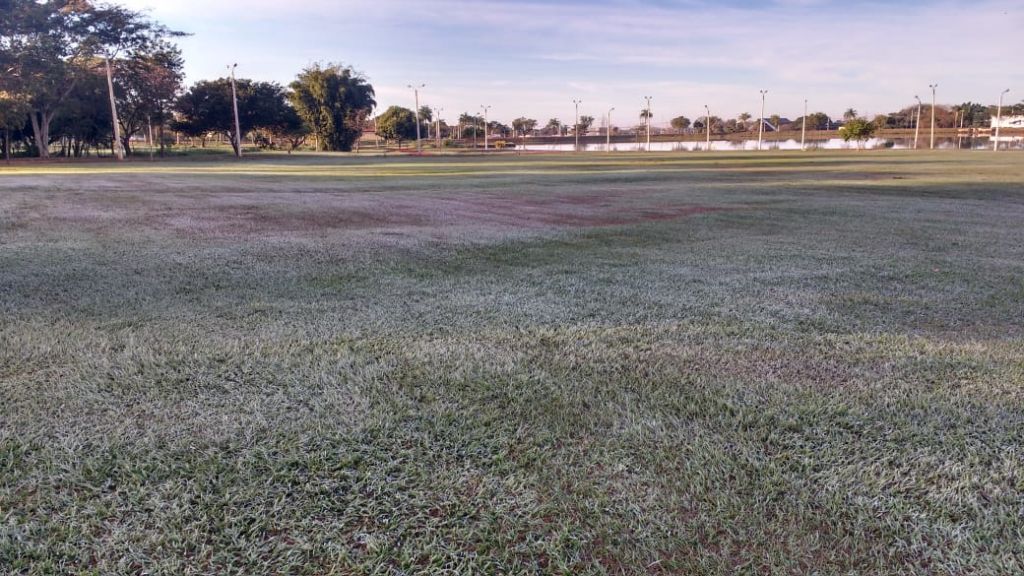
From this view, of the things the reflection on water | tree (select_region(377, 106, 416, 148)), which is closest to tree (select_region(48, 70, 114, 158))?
tree (select_region(377, 106, 416, 148))

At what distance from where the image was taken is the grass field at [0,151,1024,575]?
1.71 metres

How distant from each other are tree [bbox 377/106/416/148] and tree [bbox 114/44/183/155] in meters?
38.6

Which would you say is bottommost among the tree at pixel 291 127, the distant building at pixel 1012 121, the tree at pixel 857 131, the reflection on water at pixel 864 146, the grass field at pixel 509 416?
the grass field at pixel 509 416

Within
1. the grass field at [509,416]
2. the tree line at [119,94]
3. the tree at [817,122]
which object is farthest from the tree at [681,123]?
the grass field at [509,416]

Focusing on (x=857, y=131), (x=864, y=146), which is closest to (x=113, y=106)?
(x=857, y=131)

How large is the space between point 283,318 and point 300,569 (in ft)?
7.74

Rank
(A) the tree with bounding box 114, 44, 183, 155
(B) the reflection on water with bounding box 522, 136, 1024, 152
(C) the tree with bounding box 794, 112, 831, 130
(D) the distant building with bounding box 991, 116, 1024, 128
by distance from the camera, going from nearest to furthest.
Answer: (A) the tree with bounding box 114, 44, 183, 155, (B) the reflection on water with bounding box 522, 136, 1024, 152, (D) the distant building with bounding box 991, 116, 1024, 128, (C) the tree with bounding box 794, 112, 831, 130

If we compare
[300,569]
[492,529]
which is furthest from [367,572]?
[492,529]

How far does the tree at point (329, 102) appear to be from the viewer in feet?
204

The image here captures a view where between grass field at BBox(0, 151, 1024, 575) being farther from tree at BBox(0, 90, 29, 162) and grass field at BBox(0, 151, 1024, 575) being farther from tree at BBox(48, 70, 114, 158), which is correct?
tree at BBox(48, 70, 114, 158)

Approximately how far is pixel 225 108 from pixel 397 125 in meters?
33.9

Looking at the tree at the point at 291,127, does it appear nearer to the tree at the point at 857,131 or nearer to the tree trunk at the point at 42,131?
the tree trunk at the point at 42,131

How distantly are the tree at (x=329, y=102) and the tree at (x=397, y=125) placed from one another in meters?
18.5

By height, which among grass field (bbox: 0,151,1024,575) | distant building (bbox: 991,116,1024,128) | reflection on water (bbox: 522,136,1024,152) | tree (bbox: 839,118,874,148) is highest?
distant building (bbox: 991,116,1024,128)
